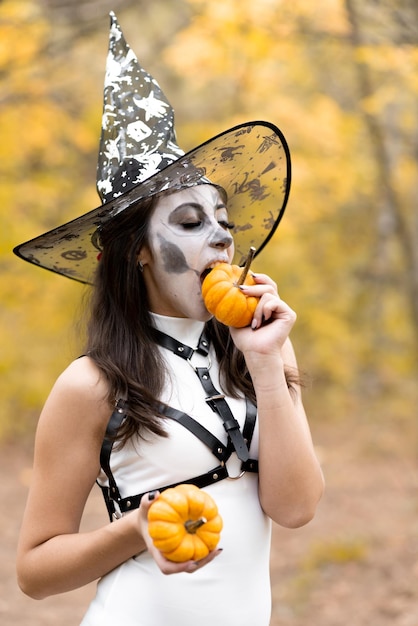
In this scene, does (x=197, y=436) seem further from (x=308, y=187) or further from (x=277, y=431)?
(x=308, y=187)

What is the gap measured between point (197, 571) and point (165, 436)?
37cm

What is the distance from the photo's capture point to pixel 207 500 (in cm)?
188

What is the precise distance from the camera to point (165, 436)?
2166 millimetres

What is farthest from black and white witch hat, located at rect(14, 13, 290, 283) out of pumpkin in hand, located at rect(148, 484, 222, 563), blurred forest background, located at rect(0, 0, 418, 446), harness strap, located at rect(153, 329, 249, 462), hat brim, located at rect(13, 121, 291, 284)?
blurred forest background, located at rect(0, 0, 418, 446)

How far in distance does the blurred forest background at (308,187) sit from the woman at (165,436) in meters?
1.68

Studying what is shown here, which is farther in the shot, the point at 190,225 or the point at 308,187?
the point at 308,187

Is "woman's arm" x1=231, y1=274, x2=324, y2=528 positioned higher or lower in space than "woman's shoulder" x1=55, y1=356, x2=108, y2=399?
lower

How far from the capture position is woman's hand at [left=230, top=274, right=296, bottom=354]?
2205 millimetres

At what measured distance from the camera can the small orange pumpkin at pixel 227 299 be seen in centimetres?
218

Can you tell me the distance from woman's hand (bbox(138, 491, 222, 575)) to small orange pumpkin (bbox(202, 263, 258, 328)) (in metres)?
0.59

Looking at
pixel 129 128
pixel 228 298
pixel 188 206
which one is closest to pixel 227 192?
pixel 188 206

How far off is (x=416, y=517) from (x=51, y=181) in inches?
194

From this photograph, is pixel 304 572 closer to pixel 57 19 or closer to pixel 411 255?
pixel 411 255

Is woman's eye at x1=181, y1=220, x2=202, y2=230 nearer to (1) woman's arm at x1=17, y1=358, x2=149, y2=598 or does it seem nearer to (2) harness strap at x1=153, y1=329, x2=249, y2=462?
(2) harness strap at x1=153, y1=329, x2=249, y2=462
